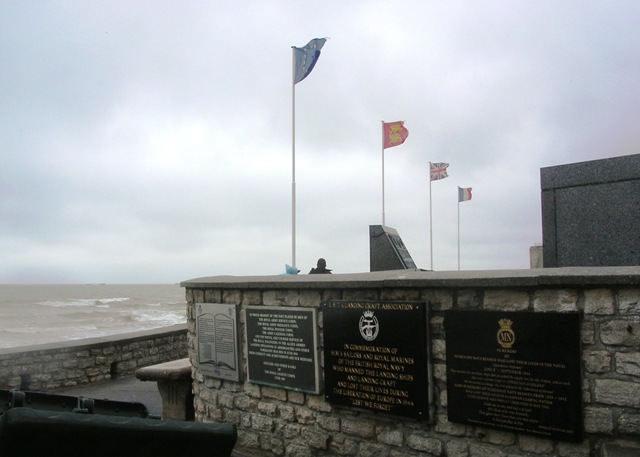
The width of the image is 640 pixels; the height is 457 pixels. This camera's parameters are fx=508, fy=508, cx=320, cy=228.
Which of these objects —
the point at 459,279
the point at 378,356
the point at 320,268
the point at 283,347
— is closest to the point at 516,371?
the point at 459,279

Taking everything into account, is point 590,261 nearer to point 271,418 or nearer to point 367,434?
point 367,434

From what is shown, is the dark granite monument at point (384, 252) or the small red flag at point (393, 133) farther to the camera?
the small red flag at point (393, 133)

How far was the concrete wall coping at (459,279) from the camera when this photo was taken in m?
3.51

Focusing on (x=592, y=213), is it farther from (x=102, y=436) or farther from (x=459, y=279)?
(x=102, y=436)

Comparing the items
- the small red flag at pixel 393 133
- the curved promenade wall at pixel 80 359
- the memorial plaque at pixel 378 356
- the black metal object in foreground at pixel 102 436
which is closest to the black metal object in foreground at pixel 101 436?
the black metal object in foreground at pixel 102 436

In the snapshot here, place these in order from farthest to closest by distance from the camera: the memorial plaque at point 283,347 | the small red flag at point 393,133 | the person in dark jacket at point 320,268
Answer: the small red flag at point 393,133
the person in dark jacket at point 320,268
the memorial plaque at point 283,347

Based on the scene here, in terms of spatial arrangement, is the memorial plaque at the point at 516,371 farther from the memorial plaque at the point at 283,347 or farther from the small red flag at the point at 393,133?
the small red flag at the point at 393,133

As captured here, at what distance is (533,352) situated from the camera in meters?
3.78

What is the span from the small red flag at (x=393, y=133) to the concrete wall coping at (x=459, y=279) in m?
14.5

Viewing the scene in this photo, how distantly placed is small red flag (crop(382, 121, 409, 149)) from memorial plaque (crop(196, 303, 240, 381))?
14.3m

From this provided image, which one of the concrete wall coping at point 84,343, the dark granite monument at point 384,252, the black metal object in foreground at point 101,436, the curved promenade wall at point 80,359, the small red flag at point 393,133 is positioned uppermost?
the small red flag at point 393,133

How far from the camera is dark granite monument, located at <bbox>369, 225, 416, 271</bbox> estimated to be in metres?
7.64

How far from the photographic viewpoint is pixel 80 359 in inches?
368

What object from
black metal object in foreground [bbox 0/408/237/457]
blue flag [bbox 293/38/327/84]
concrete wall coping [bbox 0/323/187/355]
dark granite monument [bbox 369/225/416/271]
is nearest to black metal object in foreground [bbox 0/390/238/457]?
black metal object in foreground [bbox 0/408/237/457]
